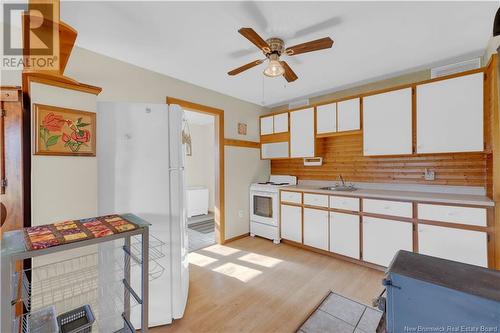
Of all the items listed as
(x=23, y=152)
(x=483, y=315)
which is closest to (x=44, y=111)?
(x=23, y=152)

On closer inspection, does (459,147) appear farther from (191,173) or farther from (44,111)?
(191,173)

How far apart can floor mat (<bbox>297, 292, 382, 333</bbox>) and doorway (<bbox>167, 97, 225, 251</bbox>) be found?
196cm

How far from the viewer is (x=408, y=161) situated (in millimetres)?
2844

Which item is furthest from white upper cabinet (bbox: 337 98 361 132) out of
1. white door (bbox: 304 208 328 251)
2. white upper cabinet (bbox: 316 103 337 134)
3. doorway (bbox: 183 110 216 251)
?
doorway (bbox: 183 110 216 251)

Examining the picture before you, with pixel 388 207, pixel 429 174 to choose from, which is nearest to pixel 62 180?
pixel 388 207

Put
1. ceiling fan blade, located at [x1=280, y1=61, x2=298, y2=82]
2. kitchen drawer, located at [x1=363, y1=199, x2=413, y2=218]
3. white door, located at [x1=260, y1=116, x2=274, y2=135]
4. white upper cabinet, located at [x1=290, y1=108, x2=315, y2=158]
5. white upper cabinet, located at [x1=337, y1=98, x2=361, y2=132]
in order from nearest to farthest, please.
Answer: ceiling fan blade, located at [x1=280, y1=61, x2=298, y2=82] < kitchen drawer, located at [x1=363, y1=199, x2=413, y2=218] < white upper cabinet, located at [x1=337, y1=98, x2=361, y2=132] < white upper cabinet, located at [x1=290, y1=108, x2=315, y2=158] < white door, located at [x1=260, y1=116, x2=274, y2=135]

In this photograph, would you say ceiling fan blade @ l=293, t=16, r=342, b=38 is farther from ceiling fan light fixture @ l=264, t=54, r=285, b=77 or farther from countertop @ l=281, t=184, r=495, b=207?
countertop @ l=281, t=184, r=495, b=207

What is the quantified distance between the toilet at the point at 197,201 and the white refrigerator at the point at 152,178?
349cm

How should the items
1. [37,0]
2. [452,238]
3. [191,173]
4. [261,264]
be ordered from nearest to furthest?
[37,0] < [452,238] < [261,264] < [191,173]

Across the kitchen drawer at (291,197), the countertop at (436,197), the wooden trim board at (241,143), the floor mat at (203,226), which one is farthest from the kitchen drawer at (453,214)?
the floor mat at (203,226)

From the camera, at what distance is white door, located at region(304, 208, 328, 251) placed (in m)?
3.03

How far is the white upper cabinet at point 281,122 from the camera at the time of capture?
3.78 metres

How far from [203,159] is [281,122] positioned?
2.89 meters

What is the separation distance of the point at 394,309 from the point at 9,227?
203 cm
